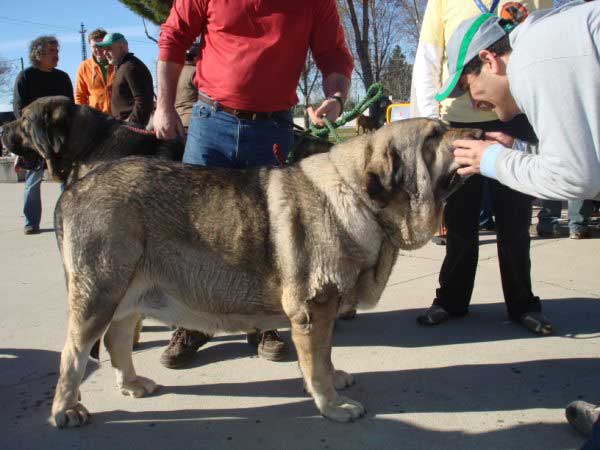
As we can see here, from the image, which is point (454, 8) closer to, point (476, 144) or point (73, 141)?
point (476, 144)

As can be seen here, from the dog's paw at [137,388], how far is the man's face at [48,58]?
5.57m

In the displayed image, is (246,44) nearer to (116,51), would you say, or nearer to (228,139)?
(228,139)

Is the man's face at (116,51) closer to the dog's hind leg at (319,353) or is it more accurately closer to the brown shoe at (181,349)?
the brown shoe at (181,349)

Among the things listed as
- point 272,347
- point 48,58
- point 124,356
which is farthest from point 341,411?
point 48,58

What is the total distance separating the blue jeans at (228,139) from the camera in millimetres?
3582

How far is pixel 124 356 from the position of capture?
3.23 meters

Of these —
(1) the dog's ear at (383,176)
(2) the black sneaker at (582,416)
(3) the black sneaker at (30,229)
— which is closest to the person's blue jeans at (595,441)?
(2) the black sneaker at (582,416)

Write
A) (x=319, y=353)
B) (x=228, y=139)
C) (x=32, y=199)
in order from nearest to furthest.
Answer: (x=319, y=353), (x=228, y=139), (x=32, y=199)

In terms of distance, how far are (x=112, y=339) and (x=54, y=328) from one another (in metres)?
1.37

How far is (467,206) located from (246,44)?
77.6 inches

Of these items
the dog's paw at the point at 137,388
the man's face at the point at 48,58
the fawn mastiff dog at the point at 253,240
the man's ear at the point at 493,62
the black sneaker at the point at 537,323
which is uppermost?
the man's face at the point at 48,58

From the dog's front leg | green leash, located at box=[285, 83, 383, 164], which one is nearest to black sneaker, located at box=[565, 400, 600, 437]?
the dog's front leg

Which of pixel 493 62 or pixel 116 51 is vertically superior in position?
pixel 116 51

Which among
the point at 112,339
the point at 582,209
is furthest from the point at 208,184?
the point at 582,209
